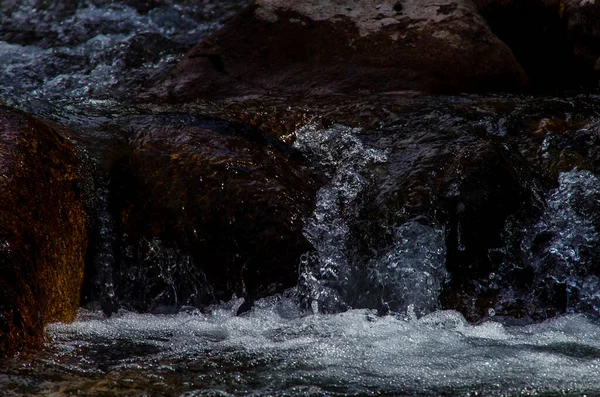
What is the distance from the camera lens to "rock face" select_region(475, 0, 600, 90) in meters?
6.21

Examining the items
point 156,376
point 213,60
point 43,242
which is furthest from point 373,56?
point 156,376

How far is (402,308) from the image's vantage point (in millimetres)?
3492

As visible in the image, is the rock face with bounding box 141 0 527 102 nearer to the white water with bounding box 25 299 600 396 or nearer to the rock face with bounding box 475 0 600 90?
the rock face with bounding box 475 0 600 90

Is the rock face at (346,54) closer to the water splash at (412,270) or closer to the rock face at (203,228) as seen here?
the rock face at (203,228)

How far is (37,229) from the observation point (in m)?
3.15

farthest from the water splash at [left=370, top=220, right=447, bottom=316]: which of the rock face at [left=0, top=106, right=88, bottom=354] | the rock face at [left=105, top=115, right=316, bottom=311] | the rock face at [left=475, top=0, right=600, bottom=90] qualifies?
the rock face at [left=475, top=0, right=600, bottom=90]

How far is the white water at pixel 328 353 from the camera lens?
250 cm

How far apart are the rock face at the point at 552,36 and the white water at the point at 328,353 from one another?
Answer: 134 inches

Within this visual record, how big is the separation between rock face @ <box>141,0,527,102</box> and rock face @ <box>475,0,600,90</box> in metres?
0.76

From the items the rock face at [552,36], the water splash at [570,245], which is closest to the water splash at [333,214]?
the water splash at [570,245]

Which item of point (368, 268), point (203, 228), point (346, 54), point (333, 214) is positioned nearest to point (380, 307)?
point (368, 268)

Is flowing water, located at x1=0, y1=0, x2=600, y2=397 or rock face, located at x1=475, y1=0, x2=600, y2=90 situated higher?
rock face, located at x1=475, y1=0, x2=600, y2=90

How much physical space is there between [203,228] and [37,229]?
836 millimetres

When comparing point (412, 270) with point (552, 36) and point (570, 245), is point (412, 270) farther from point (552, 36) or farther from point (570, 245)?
point (552, 36)
